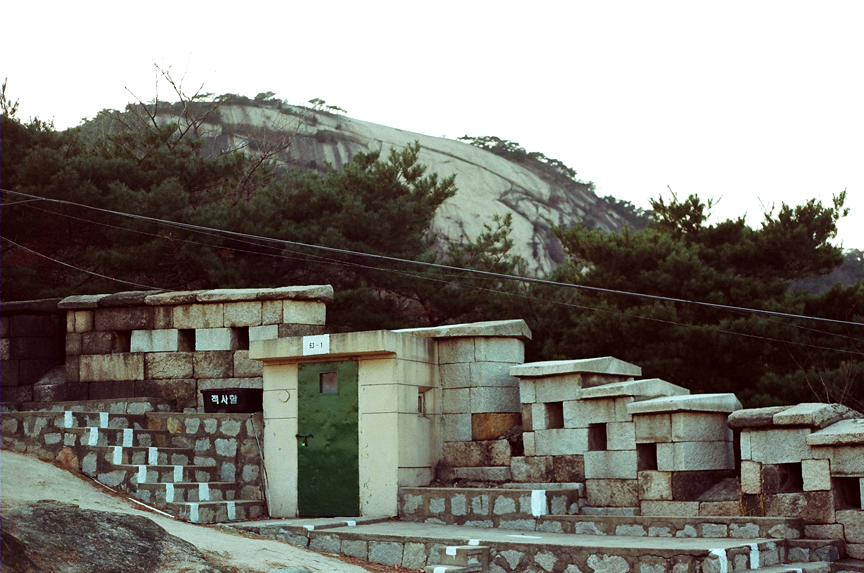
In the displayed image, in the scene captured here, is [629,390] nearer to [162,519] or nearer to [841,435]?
[841,435]

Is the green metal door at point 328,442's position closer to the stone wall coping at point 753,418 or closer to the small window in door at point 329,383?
the small window in door at point 329,383

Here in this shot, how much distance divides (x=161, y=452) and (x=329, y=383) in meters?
2.05

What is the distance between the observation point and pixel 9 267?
16969 millimetres

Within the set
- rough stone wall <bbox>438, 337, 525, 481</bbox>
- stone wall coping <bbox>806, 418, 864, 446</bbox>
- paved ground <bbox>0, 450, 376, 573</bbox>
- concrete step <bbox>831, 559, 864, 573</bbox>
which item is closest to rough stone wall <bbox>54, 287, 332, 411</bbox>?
rough stone wall <bbox>438, 337, 525, 481</bbox>

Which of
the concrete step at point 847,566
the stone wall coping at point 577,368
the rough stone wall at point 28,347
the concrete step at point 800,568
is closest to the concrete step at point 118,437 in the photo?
the rough stone wall at point 28,347

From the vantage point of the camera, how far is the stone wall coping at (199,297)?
11984 millimetres

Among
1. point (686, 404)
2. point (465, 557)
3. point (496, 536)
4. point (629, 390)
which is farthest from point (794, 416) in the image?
point (465, 557)

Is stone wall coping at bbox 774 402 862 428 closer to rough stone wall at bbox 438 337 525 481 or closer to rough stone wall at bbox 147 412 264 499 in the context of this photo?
rough stone wall at bbox 438 337 525 481

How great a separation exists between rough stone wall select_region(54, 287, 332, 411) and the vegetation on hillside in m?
2.98

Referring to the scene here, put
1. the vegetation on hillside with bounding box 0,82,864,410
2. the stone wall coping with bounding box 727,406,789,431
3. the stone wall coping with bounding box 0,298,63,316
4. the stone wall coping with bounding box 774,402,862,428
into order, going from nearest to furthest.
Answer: the stone wall coping with bounding box 774,402,862,428, the stone wall coping with bounding box 727,406,789,431, the stone wall coping with bounding box 0,298,63,316, the vegetation on hillside with bounding box 0,82,864,410

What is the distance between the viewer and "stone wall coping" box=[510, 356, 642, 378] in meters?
10.2

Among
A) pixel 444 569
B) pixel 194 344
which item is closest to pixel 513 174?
pixel 194 344

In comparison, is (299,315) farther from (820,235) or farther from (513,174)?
(513,174)

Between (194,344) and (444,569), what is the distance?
600cm
